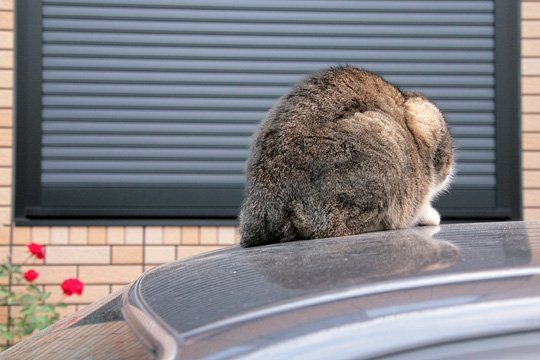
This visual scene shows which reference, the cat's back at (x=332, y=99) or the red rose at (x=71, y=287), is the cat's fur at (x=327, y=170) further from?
the red rose at (x=71, y=287)

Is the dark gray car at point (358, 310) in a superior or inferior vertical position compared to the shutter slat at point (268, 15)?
inferior

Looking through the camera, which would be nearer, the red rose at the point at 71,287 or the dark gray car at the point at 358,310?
the dark gray car at the point at 358,310

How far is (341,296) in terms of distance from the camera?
1.06 m

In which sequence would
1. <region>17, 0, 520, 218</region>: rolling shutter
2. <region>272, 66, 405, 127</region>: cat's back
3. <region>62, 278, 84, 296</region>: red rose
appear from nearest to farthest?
<region>272, 66, 405, 127</region>: cat's back, <region>62, 278, 84, 296</region>: red rose, <region>17, 0, 520, 218</region>: rolling shutter

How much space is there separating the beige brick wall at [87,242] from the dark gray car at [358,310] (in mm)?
3144

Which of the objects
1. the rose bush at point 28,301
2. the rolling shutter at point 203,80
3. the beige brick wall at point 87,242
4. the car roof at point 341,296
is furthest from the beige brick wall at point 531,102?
the car roof at point 341,296

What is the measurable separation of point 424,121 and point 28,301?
2.26m

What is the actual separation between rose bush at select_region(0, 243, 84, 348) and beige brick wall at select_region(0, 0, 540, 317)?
15 cm

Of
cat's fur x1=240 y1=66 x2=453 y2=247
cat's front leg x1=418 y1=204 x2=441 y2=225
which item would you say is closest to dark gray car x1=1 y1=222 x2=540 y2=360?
cat's fur x1=240 y1=66 x2=453 y2=247

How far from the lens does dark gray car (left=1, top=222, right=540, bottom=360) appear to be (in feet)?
3.25

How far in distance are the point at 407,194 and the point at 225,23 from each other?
246 cm

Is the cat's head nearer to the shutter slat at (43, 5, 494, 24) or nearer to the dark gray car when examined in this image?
the dark gray car

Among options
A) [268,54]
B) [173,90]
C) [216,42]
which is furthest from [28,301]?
[268,54]

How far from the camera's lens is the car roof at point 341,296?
1.00 metres
